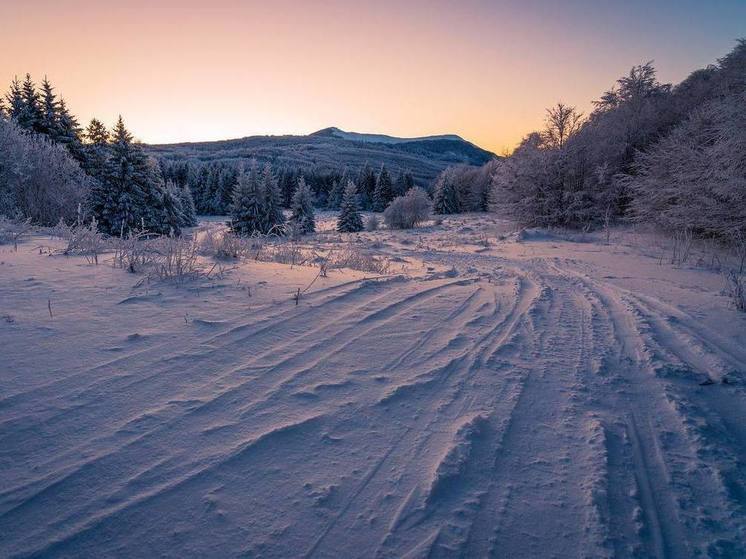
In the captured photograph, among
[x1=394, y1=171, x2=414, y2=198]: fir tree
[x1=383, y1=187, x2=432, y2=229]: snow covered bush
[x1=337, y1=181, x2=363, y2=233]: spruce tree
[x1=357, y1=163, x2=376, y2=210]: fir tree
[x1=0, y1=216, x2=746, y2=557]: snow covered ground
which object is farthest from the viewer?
[x1=357, y1=163, x2=376, y2=210]: fir tree

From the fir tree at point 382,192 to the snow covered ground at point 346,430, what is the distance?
183 ft

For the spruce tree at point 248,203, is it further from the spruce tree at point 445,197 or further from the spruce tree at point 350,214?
the spruce tree at point 445,197

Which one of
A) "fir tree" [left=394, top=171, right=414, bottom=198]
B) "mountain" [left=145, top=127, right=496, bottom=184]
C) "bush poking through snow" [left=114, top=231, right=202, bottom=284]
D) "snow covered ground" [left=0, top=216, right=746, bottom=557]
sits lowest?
"snow covered ground" [left=0, top=216, right=746, bottom=557]

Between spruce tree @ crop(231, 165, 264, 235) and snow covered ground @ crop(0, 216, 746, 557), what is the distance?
27.4 metres

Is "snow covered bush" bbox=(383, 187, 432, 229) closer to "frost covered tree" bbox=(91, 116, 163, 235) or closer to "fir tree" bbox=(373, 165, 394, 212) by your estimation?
"frost covered tree" bbox=(91, 116, 163, 235)

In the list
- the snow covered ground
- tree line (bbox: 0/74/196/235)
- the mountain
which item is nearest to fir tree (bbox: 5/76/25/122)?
tree line (bbox: 0/74/196/235)

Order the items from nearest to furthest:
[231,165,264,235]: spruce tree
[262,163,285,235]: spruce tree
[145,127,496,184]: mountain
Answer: [231,165,264,235]: spruce tree → [262,163,285,235]: spruce tree → [145,127,496,184]: mountain

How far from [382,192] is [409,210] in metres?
27.6

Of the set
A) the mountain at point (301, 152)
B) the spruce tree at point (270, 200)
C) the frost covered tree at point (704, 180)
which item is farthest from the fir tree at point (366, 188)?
the mountain at point (301, 152)

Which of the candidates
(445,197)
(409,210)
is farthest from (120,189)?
(445,197)

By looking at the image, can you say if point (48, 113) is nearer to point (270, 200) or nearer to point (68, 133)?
point (68, 133)

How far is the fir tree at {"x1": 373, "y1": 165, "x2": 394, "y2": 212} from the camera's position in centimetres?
5825

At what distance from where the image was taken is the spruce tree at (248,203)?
29.9 m

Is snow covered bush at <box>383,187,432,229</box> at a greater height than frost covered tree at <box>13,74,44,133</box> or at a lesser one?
lesser
